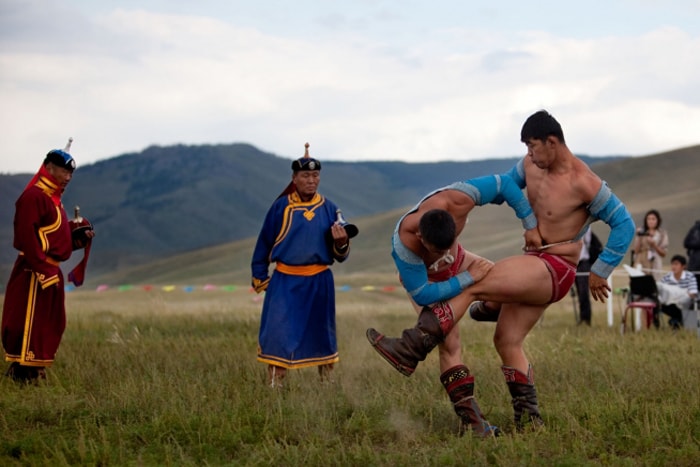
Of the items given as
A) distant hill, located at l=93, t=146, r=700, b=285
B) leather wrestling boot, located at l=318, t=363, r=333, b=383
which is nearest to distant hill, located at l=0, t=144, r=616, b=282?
distant hill, located at l=93, t=146, r=700, b=285

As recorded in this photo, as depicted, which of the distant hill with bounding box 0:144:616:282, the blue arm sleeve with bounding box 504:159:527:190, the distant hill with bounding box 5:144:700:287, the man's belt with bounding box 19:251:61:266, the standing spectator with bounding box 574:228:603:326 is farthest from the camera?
the distant hill with bounding box 0:144:616:282

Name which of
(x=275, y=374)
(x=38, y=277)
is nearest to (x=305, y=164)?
(x=275, y=374)

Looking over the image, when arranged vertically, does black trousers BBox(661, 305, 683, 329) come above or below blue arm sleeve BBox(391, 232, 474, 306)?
below

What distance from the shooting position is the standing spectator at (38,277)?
9023mm

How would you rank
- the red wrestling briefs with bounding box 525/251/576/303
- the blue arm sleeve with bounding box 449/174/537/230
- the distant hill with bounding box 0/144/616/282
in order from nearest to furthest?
the blue arm sleeve with bounding box 449/174/537/230
the red wrestling briefs with bounding box 525/251/576/303
the distant hill with bounding box 0/144/616/282

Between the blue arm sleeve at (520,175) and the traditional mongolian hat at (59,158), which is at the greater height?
the traditional mongolian hat at (59,158)

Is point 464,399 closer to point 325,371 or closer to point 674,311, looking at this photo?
point 325,371

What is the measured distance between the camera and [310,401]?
755 centimetres

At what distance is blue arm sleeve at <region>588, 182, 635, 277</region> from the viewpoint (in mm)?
6777

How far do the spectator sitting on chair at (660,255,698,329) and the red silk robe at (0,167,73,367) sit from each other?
25.9 ft

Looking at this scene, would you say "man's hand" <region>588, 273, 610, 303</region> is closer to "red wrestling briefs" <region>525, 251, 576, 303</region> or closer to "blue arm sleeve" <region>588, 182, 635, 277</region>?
"blue arm sleeve" <region>588, 182, 635, 277</region>

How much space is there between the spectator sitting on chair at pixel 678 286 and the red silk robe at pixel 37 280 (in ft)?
25.9

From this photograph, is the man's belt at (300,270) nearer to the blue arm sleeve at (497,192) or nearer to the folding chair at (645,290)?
the blue arm sleeve at (497,192)

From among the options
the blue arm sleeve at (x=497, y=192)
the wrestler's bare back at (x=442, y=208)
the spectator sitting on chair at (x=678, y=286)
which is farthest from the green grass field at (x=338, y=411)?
the spectator sitting on chair at (x=678, y=286)
